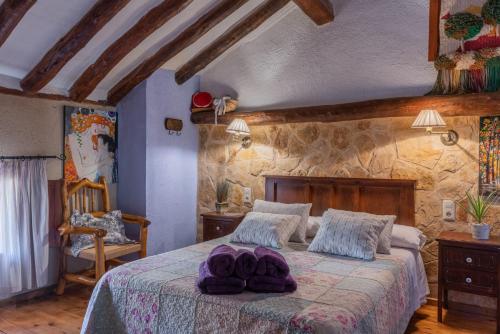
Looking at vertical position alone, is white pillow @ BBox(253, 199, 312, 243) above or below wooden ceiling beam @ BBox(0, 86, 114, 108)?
below

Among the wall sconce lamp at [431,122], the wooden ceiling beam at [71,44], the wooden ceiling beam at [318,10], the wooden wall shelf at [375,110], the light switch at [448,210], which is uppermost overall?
the wooden ceiling beam at [318,10]

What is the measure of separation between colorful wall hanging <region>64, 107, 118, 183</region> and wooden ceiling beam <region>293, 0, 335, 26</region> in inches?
96.3

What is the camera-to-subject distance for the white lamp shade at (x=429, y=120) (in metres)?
3.29

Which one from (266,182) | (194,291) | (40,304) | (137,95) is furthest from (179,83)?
(194,291)

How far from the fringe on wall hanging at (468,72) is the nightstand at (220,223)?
7.72 ft

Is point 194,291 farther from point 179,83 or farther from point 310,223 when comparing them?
point 179,83

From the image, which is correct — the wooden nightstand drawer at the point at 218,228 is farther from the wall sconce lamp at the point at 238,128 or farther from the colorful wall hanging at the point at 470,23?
the colorful wall hanging at the point at 470,23

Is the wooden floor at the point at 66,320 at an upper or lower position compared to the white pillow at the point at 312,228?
lower

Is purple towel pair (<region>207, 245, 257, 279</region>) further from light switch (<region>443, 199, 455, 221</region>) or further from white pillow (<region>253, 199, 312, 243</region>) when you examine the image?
light switch (<region>443, 199, 455, 221</region>)

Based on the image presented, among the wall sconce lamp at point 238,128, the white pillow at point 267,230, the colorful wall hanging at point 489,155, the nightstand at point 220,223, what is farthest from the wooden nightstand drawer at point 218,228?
the colorful wall hanging at point 489,155

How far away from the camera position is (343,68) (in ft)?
13.3

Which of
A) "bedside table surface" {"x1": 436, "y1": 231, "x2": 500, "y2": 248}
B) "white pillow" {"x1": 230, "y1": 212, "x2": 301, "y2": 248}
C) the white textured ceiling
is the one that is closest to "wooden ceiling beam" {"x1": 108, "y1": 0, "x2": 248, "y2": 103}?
the white textured ceiling

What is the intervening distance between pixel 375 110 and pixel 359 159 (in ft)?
1.70

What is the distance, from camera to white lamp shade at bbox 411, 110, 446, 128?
329cm
